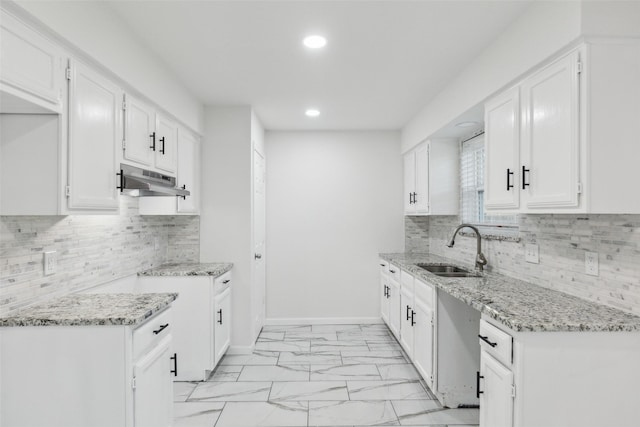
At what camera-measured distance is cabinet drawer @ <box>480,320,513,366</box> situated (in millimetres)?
1763

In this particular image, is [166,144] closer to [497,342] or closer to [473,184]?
[497,342]

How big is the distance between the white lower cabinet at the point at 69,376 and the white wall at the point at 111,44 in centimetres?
134

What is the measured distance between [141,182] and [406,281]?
2.42 m

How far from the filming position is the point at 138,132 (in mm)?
2490

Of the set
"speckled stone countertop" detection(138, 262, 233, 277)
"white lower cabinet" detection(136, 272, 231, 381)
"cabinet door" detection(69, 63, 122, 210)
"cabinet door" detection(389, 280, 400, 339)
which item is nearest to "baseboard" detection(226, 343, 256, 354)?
"white lower cabinet" detection(136, 272, 231, 381)

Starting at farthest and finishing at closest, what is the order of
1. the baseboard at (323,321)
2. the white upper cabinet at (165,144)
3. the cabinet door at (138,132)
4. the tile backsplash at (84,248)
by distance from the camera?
the baseboard at (323,321)
the white upper cabinet at (165,144)
the cabinet door at (138,132)
the tile backsplash at (84,248)

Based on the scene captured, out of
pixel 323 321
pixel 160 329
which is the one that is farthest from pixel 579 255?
pixel 323 321

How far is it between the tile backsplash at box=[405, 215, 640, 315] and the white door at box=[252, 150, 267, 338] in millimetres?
2300

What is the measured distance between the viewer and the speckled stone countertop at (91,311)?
1.72 meters

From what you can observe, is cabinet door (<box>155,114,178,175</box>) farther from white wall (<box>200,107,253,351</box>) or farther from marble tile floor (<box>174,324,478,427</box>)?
marble tile floor (<box>174,324,478,427</box>)

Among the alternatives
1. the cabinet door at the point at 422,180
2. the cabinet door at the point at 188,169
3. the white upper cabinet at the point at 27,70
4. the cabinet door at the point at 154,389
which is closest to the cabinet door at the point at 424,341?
the cabinet door at the point at 422,180

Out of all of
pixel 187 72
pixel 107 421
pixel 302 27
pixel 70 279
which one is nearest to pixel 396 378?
pixel 107 421

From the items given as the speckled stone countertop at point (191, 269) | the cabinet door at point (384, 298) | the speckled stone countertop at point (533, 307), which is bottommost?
the cabinet door at point (384, 298)

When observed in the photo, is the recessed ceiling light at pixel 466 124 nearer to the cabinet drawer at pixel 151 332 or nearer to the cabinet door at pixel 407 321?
the cabinet door at pixel 407 321
